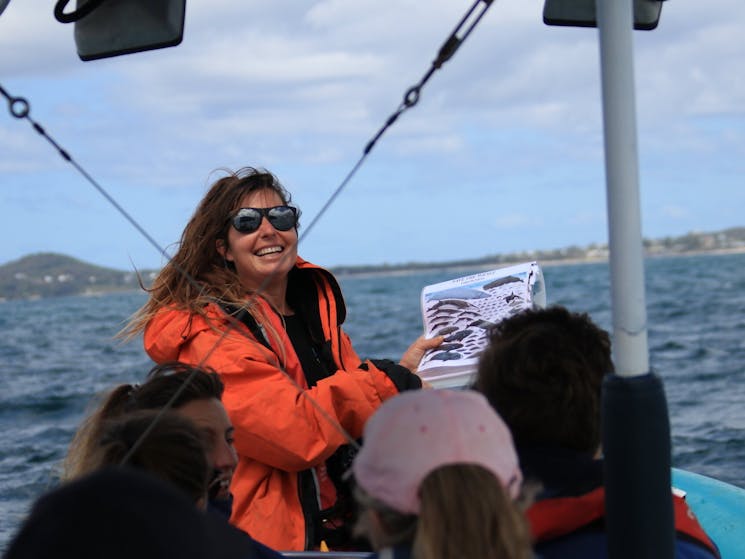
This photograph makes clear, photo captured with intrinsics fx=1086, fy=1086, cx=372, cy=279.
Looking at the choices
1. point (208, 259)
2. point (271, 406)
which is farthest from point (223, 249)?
point (271, 406)

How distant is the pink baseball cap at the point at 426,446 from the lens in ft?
4.92

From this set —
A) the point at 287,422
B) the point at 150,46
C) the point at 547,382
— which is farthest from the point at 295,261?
the point at 547,382

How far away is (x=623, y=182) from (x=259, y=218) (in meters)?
→ 1.57

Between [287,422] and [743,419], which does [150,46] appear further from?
[743,419]

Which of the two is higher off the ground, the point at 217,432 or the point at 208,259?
the point at 208,259

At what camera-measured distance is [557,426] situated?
73.1 inches

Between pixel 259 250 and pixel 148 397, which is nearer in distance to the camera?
pixel 148 397

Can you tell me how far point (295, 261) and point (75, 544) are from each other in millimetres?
2239

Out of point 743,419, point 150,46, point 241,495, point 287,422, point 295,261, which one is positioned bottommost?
point 743,419

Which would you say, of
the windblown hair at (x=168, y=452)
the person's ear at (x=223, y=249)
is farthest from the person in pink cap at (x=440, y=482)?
the person's ear at (x=223, y=249)

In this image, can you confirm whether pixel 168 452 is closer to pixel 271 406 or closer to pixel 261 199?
pixel 271 406

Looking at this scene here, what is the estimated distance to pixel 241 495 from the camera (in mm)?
2930

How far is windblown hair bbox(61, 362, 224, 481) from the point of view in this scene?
2.31 meters

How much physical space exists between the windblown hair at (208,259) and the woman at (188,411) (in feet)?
2.17
